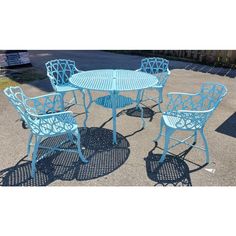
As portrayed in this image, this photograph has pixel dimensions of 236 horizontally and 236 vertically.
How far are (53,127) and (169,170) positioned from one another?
175 cm

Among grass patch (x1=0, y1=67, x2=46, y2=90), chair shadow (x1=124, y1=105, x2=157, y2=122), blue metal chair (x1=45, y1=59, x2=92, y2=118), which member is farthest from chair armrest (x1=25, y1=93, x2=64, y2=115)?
grass patch (x1=0, y1=67, x2=46, y2=90)

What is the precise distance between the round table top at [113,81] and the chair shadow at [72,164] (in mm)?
972

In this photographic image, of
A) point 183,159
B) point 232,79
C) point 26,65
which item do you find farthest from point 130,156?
point 26,65

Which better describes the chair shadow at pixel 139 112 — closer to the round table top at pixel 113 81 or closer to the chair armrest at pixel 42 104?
the round table top at pixel 113 81

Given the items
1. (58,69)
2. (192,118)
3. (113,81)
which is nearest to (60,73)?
(58,69)

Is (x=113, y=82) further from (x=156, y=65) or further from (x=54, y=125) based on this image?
(x=156, y=65)

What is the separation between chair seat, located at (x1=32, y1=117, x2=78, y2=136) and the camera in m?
2.83

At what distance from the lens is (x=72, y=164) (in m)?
3.13

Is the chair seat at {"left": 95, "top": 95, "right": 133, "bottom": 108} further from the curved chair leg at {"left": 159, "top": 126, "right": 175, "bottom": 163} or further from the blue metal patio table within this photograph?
the curved chair leg at {"left": 159, "top": 126, "right": 175, "bottom": 163}

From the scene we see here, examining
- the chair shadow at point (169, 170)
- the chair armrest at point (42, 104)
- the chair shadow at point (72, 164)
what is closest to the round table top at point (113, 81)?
the chair armrest at point (42, 104)

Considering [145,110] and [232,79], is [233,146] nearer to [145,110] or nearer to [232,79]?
[145,110]

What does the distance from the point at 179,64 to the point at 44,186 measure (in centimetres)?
903

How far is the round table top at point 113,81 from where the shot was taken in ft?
10.9

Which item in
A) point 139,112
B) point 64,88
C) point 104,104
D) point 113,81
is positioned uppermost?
point 113,81
